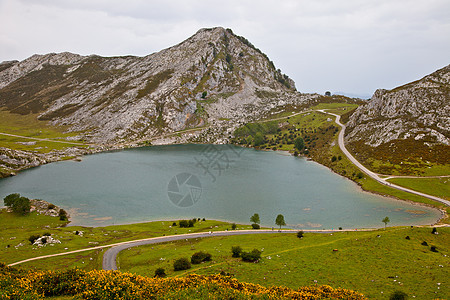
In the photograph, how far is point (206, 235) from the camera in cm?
6025

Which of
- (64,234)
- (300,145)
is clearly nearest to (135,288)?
(64,234)

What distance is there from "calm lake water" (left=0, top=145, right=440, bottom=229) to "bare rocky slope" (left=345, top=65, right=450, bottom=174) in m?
27.7

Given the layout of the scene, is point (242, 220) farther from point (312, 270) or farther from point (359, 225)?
point (312, 270)

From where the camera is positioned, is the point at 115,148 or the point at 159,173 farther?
the point at 115,148

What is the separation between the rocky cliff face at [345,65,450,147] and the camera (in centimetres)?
12175

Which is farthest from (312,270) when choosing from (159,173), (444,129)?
(444,129)

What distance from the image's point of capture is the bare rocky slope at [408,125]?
11419 centimetres

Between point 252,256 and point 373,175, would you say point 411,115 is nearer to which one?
point 373,175

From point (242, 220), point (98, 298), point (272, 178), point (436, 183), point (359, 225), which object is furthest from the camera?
point (272, 178)

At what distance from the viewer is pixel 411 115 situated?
133000mm

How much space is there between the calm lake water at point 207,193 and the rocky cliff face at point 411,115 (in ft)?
116

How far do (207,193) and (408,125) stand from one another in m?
105

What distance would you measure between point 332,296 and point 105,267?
119 ft

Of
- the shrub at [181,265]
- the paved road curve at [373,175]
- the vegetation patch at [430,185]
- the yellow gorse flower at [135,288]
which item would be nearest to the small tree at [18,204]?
the yellow gorse flower at [135,288]
